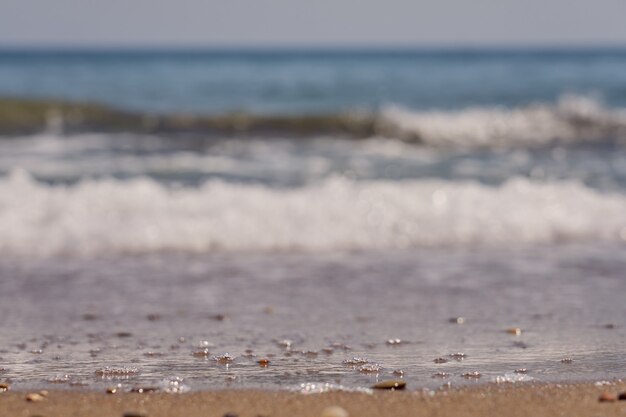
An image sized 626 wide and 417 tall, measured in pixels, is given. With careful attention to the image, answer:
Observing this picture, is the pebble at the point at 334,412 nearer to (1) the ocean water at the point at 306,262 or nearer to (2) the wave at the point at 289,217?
(1) the ocean water at the point at 306,262

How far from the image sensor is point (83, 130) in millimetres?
12211

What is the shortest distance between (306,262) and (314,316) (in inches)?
50.5

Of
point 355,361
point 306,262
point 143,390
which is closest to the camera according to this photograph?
point 143,390

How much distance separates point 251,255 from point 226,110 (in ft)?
29.1

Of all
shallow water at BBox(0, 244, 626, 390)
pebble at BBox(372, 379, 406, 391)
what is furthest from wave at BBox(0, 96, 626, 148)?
pebble at BBox(372, 379, 406, 391)

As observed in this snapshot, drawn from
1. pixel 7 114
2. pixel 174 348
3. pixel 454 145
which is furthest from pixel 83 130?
pixel 174 348

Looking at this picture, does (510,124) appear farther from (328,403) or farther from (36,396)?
(36,396)

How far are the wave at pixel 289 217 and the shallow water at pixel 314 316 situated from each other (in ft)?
0.99

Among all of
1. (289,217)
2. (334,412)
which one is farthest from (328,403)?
(289,217)

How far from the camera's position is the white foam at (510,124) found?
11922mm

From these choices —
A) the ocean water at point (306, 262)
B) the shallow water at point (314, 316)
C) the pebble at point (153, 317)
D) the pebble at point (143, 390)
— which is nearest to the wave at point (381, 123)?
the ocean water at point (306, 262)

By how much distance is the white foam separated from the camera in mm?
11922

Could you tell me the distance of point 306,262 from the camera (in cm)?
557

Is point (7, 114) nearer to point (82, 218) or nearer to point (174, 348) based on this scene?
point (82, 218)
